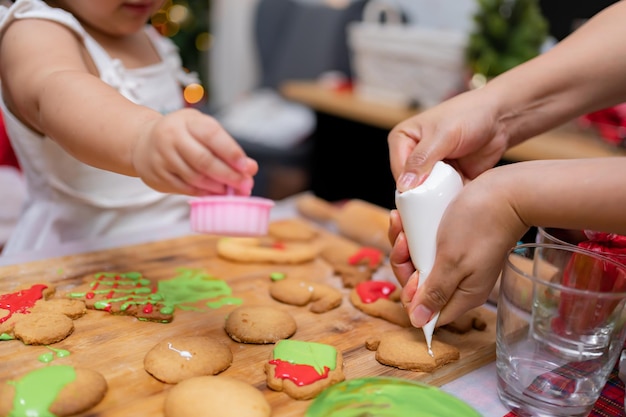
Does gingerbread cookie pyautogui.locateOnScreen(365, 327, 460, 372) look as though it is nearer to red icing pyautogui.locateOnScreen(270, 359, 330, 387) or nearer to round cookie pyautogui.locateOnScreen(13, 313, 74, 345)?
red icing pyautogui.locateOnScreen(270, 359, 330, 387)

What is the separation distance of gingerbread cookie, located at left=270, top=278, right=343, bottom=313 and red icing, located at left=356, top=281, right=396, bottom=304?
0.11 ft

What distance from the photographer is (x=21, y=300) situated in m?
0.73

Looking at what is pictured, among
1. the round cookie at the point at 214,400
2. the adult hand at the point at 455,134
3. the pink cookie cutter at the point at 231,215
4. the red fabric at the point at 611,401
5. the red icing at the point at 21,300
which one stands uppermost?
the adult hand at the point at 455,134

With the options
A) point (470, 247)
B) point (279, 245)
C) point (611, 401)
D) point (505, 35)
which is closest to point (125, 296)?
point (279, 245)

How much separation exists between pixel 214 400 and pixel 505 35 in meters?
1.69

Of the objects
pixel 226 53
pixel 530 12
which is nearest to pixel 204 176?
pixel 530 12

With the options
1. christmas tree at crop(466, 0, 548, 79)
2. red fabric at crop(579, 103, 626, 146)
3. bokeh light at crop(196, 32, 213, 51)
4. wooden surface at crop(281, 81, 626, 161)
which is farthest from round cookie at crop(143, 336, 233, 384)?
bokeh light at crop(196, 32, 213, 51)

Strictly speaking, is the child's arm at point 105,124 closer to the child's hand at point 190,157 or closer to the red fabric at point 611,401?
the child's hand at point 190,157

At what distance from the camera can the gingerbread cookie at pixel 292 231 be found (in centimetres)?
106

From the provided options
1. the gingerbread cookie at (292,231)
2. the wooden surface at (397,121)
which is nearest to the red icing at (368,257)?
the gingerbread cookie at (292,231)

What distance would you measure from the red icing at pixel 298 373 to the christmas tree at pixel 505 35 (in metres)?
1.51

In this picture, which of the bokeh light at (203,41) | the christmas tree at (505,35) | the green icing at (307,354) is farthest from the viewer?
the bokeh light at (203,41)

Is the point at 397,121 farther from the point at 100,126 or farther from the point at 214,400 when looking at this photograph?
the point at 214,400

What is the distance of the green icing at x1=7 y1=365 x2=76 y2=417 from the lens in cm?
53
